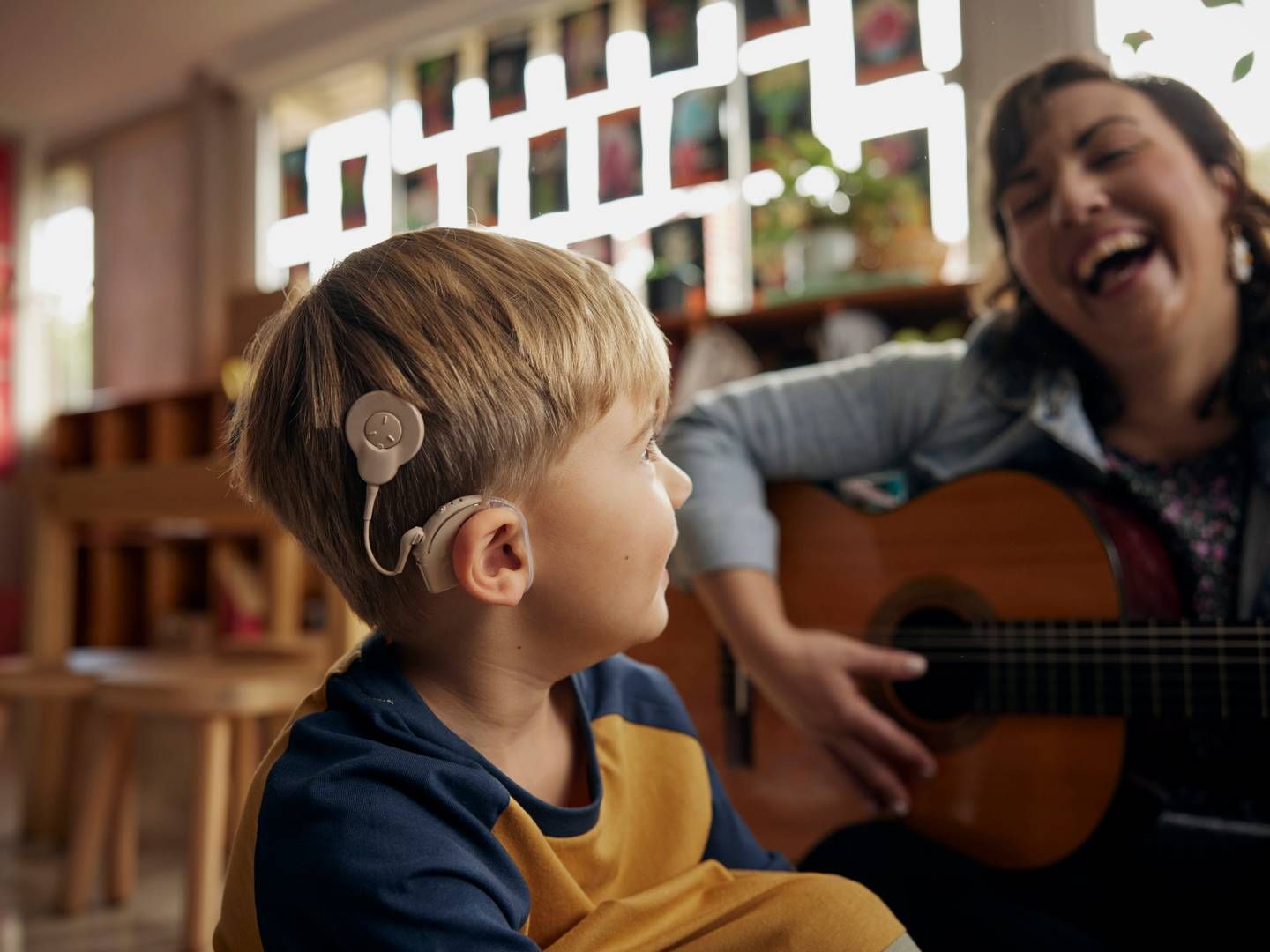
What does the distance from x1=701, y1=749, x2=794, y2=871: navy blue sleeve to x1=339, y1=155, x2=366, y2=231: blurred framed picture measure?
590 mm

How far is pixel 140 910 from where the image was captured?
1.51 metres

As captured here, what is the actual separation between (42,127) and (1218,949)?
151 cm

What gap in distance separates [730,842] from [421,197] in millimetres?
568

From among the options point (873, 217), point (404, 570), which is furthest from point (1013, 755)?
point (873, 217)

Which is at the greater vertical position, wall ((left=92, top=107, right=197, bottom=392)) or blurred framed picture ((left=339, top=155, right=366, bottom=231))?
wall ((left=92, top=107, right=197, bottom=392))

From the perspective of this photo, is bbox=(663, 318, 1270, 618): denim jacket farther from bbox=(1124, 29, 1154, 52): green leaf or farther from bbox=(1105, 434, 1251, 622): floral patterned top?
Answer: bbox=(1124, 29, 1154, 52): green leaf

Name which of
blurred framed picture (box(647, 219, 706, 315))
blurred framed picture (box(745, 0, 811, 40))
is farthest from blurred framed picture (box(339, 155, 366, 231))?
blurred framed picture (box(745, 0, 811, 40))

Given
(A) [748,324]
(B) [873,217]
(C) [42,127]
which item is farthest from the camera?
(A) [748,324]

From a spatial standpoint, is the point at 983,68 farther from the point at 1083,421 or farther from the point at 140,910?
the point at 140,910

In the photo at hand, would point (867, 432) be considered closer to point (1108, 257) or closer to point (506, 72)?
point (1108, 257)

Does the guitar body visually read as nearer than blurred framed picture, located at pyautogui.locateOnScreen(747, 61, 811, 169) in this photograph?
Yes

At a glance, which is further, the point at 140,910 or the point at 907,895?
the point at 140,910

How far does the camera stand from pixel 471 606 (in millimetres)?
544

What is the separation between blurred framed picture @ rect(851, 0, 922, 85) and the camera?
1.88 metres
